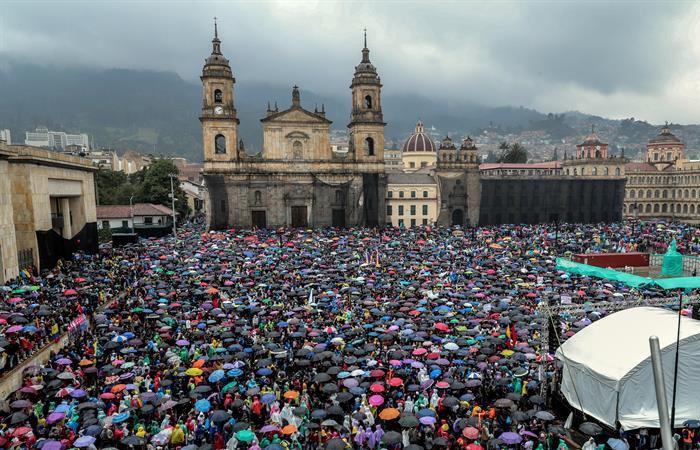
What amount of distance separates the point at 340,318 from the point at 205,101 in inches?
1564

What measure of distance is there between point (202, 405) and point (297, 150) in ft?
147

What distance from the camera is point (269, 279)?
27797 millimetres

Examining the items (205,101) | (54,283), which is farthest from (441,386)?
(205,101)

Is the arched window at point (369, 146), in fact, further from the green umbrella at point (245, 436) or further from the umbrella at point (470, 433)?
the green umbrella at point (245, 436)

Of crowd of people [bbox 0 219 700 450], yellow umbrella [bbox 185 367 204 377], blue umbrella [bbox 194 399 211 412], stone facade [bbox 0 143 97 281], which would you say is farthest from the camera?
stone facade [bbox 0 143 97 281]

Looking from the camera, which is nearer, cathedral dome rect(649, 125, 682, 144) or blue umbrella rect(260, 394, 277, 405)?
blue umbrella rect(260, 394, 277, 405)

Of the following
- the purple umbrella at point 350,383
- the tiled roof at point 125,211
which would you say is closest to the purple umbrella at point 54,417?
the purple umbrella at point 350,383

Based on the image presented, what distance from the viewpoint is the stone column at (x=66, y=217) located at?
35.6 meters

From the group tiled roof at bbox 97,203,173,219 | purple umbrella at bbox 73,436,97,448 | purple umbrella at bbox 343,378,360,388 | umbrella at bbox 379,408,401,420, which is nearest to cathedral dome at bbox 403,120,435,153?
tiled roof at bbox 97,203,173,219

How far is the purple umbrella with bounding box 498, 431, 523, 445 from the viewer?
10.9 m

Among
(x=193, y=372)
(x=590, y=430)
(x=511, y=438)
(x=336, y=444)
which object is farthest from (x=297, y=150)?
A: (x=590, y=430)

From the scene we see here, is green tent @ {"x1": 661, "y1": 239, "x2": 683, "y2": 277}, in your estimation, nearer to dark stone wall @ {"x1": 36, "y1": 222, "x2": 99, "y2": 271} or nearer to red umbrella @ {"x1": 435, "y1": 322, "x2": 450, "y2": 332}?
red umbrella @ {"x1": 435, "y1": 322, "x2": 450, "y2": 332}

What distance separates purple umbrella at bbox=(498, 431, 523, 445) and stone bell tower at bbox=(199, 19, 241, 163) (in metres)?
47.0

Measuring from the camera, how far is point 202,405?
41.3 feet
